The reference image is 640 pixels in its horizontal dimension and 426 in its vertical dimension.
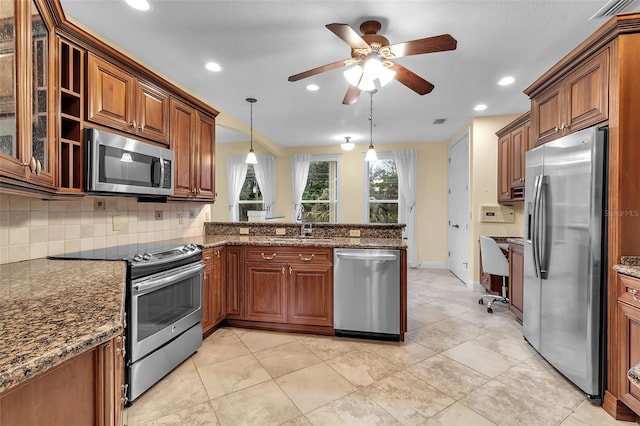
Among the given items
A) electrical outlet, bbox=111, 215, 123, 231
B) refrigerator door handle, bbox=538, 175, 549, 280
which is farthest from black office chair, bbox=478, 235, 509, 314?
electrical outlet, bbox=111, 215, 123, 231

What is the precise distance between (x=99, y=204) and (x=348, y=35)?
2224 millimetres

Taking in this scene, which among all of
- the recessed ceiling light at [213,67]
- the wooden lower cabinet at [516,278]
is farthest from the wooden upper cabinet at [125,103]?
the wooden lower cabinet at [516,278]

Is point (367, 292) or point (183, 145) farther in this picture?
point (183, 145)

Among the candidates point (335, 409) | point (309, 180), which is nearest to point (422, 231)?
point (309, 180)

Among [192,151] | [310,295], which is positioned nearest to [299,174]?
[192,151]

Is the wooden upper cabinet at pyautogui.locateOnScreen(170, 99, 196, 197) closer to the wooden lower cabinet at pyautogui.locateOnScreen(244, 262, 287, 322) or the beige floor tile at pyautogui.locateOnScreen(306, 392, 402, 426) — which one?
the wooden lower cabinet at pyautogui.locateOnScreen(244, 262, 287, 322)

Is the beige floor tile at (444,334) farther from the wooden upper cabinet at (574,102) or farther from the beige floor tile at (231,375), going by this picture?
the wooden upper cabinet at (574,102)

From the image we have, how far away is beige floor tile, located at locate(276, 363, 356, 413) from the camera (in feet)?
6.17

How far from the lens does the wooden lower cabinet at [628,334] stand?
162cm

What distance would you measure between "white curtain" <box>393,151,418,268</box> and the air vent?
4.00m

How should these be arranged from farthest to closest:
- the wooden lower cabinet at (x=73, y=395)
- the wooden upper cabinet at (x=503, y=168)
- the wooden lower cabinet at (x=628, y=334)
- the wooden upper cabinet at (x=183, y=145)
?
1. the wooden upper cabinet at (x=503, y=168)
2. the wooden upper cabinet at (x=183, y=145)
3. the wooden lower cabinet at (x=628, y=334)
4. the wooden lower cabinet at (x=73, y=395)

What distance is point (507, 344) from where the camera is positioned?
2682mm

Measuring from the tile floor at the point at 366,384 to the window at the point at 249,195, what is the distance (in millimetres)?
4111

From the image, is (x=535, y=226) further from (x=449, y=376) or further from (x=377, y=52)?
(x=377, y=52)
